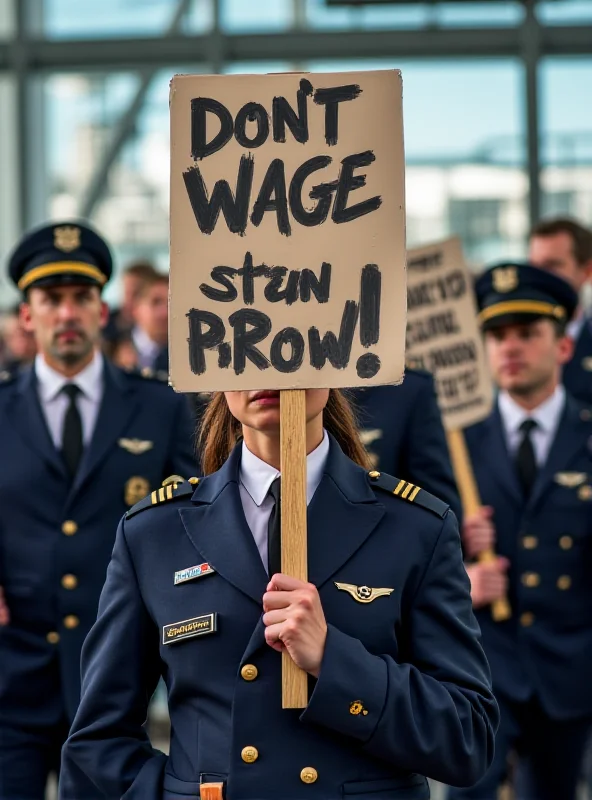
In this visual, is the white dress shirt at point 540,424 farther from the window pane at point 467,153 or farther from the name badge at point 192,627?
the window pane at point 467,153

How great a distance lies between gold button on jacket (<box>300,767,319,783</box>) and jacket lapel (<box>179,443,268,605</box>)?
11.9 inches

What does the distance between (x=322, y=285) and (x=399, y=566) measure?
532 mm

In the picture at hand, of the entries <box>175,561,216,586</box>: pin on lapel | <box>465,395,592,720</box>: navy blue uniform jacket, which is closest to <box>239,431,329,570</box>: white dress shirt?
<box>175,561,216,586</box>: pin on lapel

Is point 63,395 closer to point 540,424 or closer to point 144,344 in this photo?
point 540,424

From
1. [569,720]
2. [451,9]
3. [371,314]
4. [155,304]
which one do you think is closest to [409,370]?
[569,720]

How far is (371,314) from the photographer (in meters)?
3.01

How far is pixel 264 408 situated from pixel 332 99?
59 cm

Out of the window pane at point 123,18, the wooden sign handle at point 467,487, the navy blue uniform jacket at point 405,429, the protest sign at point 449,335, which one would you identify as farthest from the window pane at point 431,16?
the navy blue uniform jacket at point 405,429

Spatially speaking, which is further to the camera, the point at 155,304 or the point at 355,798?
the point at 155,304

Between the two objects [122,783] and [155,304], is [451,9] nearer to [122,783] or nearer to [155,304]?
[155,304]

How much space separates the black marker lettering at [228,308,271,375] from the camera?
3008 mm

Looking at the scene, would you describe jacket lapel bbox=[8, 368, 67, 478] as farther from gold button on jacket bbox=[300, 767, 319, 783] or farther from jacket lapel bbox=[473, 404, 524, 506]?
gold button on jacket bbox=[300, 767, 319, 783]

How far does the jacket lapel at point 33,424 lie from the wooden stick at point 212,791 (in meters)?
2.36

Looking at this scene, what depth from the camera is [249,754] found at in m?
2.83
